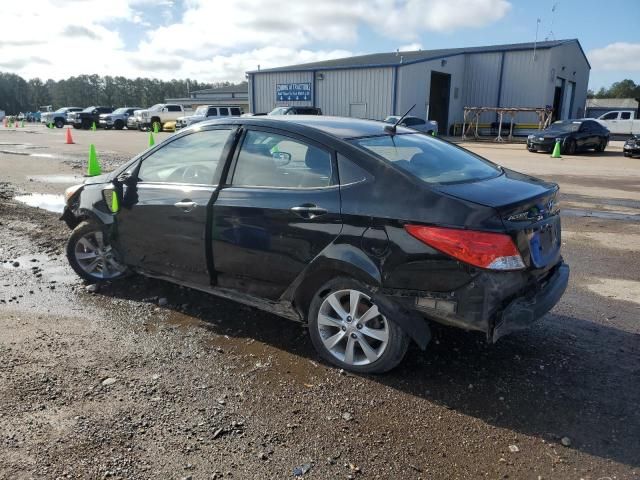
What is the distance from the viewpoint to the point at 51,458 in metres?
2.58

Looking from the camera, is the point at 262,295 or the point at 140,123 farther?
the point at 140,123

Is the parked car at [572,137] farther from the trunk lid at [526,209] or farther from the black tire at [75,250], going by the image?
the black tire at [75,250]

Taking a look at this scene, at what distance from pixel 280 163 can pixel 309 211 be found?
519mm

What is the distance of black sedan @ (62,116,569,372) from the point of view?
9.67 ft

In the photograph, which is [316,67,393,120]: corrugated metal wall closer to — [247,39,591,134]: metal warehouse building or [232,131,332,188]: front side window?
[247,39,591,134]: metal warehouse building

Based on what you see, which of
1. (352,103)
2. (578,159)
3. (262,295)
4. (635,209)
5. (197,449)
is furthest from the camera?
(352,103)

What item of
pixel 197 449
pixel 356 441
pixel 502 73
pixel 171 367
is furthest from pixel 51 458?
pixel 502 73

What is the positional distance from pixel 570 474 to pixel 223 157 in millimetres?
3046

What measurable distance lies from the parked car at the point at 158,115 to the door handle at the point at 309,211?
125 feet

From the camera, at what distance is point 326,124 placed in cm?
381

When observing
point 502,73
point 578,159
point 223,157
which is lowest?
point 578,159

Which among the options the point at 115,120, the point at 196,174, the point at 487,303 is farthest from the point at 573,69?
the point at 487,303

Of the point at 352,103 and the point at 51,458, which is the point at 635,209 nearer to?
the point at 51,458

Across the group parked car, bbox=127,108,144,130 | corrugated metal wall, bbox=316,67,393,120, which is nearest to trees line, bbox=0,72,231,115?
parked car, bbox=127,108,144,130
